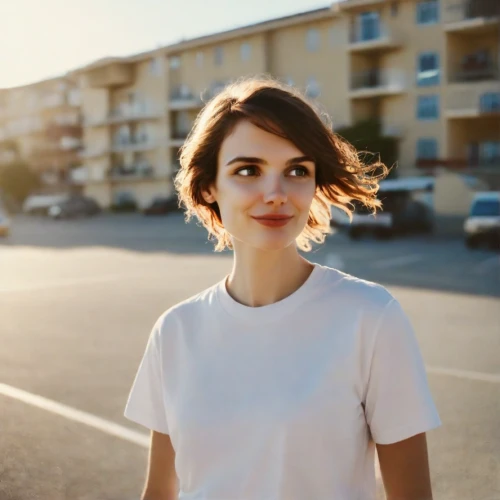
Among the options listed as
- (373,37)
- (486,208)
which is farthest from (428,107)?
(486,208)

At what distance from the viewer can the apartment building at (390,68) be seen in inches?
1518

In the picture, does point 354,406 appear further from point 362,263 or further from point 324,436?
point 362,263

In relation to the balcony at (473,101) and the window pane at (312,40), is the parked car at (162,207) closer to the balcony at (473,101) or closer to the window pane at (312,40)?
the window pane at (312,40)

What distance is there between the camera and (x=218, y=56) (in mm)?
52094

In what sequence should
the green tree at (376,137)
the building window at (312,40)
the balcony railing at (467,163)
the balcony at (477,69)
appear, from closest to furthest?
the balcony at (477,69) → the balcony railing at (467,163) → the green tree at (376,137) → the building window at (312,40)

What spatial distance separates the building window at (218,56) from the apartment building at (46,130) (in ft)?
68.4

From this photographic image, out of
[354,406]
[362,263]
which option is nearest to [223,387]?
[354,406]

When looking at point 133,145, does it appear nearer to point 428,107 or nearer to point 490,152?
point 428,107

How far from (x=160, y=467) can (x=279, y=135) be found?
0.94 metres

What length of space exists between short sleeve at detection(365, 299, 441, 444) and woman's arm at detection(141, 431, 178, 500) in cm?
60

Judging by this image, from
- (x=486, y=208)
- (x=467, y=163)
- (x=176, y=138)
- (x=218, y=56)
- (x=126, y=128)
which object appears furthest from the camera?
(x=126, y=128)

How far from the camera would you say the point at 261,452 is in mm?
1844

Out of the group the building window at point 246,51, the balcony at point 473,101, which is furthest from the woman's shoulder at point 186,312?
the building window at point 246,51

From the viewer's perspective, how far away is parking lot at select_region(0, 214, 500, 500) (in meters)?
4.53
